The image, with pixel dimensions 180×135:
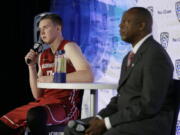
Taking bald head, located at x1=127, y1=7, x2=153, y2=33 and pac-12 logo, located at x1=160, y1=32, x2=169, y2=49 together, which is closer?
bald head, located at x1=127, y1=7, x2=153, y2=33

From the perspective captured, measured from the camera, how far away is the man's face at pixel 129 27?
6.75 feet

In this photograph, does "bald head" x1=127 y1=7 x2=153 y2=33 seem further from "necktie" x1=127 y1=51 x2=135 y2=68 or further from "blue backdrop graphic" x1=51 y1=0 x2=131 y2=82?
"blue backdrop graphic" x1=51 y1=0 x2=131 y2=82

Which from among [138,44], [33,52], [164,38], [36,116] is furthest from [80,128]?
[164,38]

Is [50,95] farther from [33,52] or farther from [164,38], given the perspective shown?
[164,38]

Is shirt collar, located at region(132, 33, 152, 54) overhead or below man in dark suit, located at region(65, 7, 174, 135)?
overhead

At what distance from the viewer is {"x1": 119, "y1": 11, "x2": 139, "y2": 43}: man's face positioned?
6.75ft

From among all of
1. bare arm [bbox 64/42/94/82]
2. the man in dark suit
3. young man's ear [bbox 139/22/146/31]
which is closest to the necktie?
the man in dark suit

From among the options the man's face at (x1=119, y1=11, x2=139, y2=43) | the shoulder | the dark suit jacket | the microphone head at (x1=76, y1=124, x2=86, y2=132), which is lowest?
the microphone head at (x1=76, y1=124, x2=86, y2=132)

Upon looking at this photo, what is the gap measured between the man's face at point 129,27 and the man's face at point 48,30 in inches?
36.3

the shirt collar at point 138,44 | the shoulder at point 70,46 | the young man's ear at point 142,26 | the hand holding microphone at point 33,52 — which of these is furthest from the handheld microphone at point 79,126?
the hand holding microphone at point 33,52

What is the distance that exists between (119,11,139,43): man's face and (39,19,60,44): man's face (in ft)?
3.03

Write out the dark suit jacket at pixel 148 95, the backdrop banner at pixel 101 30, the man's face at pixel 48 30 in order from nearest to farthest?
the dark suit jacket at pixel 148 95, the man's face at pixel 48 30, the backdrop banner at pixel 101 30

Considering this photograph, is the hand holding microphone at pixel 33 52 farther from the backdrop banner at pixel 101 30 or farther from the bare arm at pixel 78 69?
the backdrop banner at pixel 101 30

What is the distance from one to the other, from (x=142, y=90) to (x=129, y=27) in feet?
1.23
